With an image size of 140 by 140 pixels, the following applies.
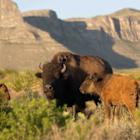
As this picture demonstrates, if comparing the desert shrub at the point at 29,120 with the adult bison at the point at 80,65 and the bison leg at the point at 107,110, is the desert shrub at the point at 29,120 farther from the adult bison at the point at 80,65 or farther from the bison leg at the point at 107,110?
the adult bison at the point at 80,65

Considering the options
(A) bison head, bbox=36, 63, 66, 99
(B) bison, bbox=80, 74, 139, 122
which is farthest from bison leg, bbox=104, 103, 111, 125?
(A) bison head, bbox=36, 63, 66, 99

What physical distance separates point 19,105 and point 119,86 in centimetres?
572

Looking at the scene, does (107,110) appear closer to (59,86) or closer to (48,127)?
(59,86)

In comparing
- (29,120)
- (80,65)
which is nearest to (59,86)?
(80,65)

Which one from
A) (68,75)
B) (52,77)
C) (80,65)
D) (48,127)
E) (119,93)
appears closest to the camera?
(48,127)

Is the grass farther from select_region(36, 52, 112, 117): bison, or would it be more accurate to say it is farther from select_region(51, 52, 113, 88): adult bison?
select_region(51, 52, 113, 88): adult bison

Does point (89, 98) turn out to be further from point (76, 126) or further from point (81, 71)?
point (76, 126)

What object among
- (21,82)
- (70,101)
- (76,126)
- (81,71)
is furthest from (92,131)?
(21,82)

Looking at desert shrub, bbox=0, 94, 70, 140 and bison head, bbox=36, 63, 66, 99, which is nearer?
desert shrub, bbox=0, 94, 70, 140

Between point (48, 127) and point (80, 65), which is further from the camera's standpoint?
point (80, 65)

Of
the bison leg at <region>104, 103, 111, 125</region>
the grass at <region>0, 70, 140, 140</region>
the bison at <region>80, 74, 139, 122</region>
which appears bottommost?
the bison leg at <region>104, 103, 111, 125</region>

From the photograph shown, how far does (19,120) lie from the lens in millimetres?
10188

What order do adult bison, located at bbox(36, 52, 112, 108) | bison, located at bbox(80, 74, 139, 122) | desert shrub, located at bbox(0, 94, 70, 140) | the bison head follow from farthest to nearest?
adult bison, located at bbox(36, 52, 112, 108)
the bison head
bison, located at bbox(80, 74, 139, 122)
desert shrub, located at bbox(0, 94, 70, 140)

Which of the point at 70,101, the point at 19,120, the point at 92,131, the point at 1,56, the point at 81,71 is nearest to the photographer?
the point at 92,131
